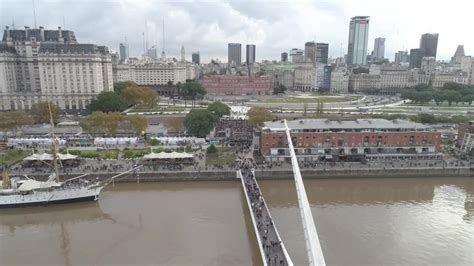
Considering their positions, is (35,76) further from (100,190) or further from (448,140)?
(448,140)

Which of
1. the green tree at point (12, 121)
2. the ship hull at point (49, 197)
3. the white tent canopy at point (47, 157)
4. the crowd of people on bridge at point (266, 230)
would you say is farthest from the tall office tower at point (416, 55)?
A: the ship hull at point (49, 197)

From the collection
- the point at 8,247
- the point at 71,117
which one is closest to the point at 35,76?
the point at 71,117

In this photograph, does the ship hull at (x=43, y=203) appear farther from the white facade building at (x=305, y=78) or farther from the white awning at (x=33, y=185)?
the white facade building at (x=305, y=78)

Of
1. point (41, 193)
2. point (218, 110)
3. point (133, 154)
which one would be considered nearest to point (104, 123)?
point (133, 154)

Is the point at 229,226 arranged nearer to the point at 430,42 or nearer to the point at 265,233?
the point at 265,233

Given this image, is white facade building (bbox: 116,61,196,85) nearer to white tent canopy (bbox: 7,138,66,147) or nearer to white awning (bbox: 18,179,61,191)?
white tent canopy (bbox: 7,138,66,147)

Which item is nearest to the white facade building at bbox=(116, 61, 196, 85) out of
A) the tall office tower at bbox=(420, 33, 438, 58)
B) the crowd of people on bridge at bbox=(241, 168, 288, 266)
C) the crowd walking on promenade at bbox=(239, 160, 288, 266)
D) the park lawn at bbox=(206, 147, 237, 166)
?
the park lawn at bbox=(206, 147, 237, 166)
